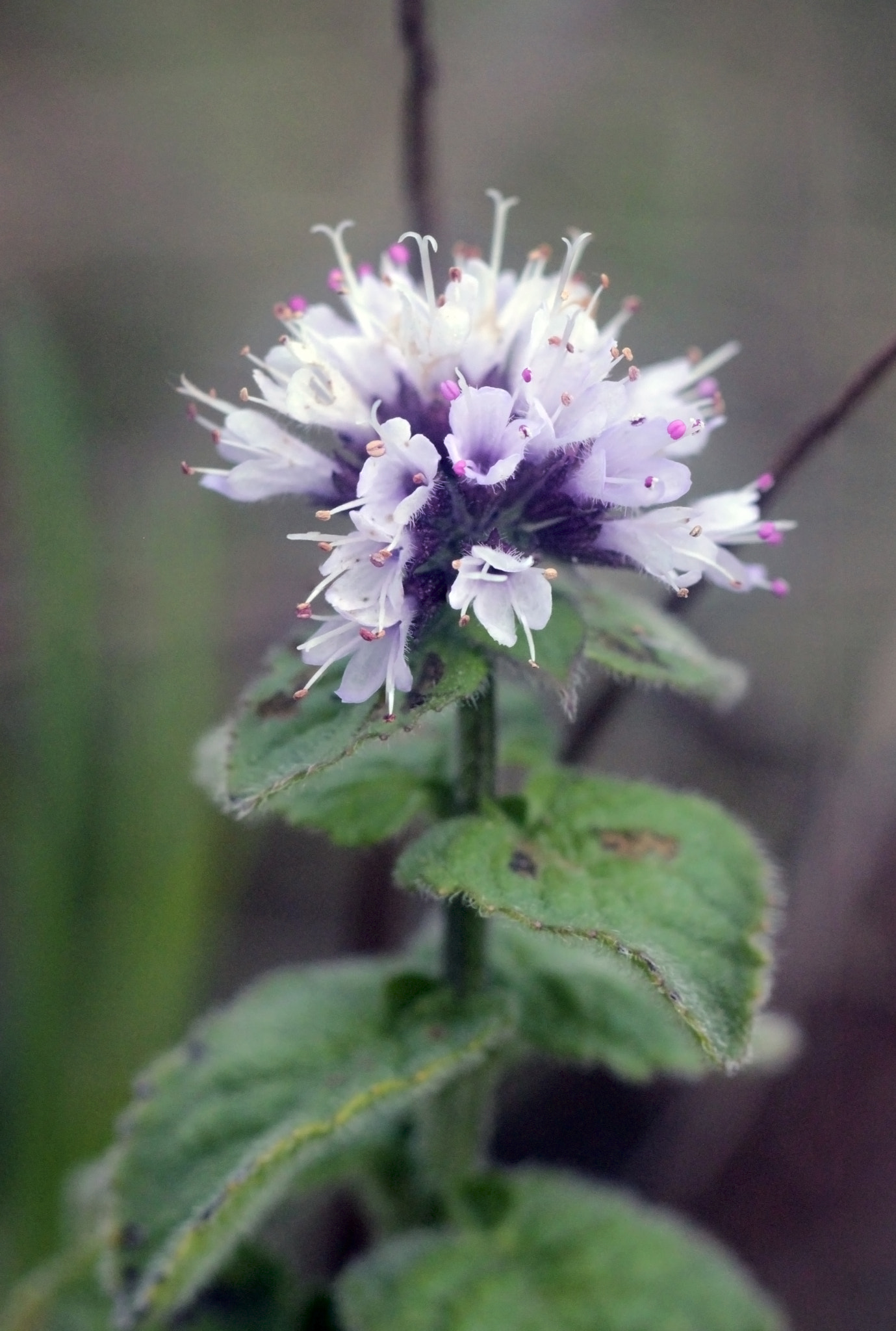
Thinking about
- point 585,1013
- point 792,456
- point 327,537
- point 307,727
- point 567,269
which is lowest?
point 585,1013

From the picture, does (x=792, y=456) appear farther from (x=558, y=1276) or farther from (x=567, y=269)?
(x=558, y=1276)

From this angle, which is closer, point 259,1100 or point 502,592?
point 502,592

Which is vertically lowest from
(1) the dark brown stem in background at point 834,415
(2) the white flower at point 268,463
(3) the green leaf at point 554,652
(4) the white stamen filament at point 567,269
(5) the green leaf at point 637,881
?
(5) the green leaf at point 637,881

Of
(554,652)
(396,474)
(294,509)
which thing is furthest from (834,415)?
(294,509)

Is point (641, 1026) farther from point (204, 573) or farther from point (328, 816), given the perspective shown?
point (204, 573)

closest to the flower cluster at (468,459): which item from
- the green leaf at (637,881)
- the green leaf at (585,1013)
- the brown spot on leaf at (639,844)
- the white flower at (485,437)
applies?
the white flower at (485,437)

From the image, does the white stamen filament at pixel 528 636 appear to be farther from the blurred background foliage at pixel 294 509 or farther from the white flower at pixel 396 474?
the blurred background foliage at pixel 294 509
